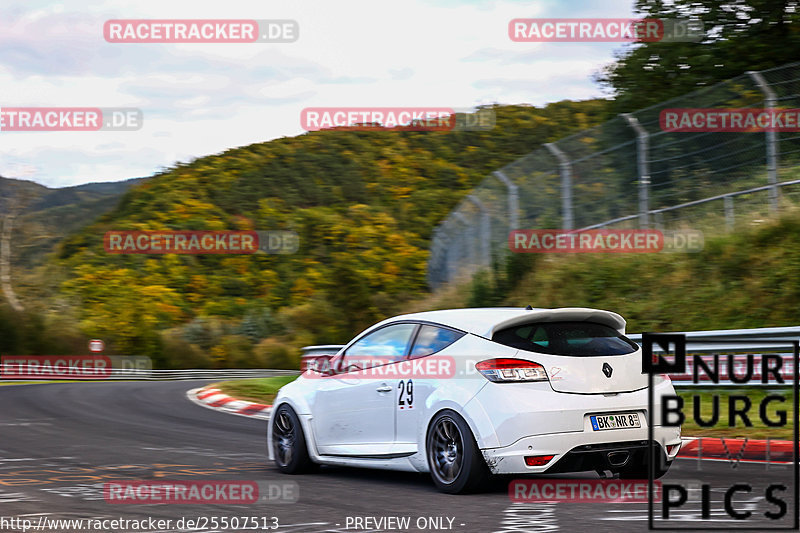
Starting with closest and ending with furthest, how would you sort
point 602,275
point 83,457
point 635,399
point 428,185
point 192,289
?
point 635,399 < point 83,457 < point 602,275 < point 192,289 < point 428,185

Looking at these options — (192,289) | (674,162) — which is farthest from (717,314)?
(192,289)

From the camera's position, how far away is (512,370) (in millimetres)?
7309

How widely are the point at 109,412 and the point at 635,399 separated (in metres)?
11.7

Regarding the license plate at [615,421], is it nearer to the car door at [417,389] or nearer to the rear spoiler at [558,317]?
the rear spoiler at [558,317]

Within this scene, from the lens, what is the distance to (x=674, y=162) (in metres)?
17.0

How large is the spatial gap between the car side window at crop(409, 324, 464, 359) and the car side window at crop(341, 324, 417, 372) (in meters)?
0.12

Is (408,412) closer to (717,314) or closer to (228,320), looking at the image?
(717,314)

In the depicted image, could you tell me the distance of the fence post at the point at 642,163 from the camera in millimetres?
17328

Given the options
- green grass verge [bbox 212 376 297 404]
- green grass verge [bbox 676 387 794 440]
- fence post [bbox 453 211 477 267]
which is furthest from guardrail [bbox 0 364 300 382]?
green grass verge [bbox 676 387 794 440]
